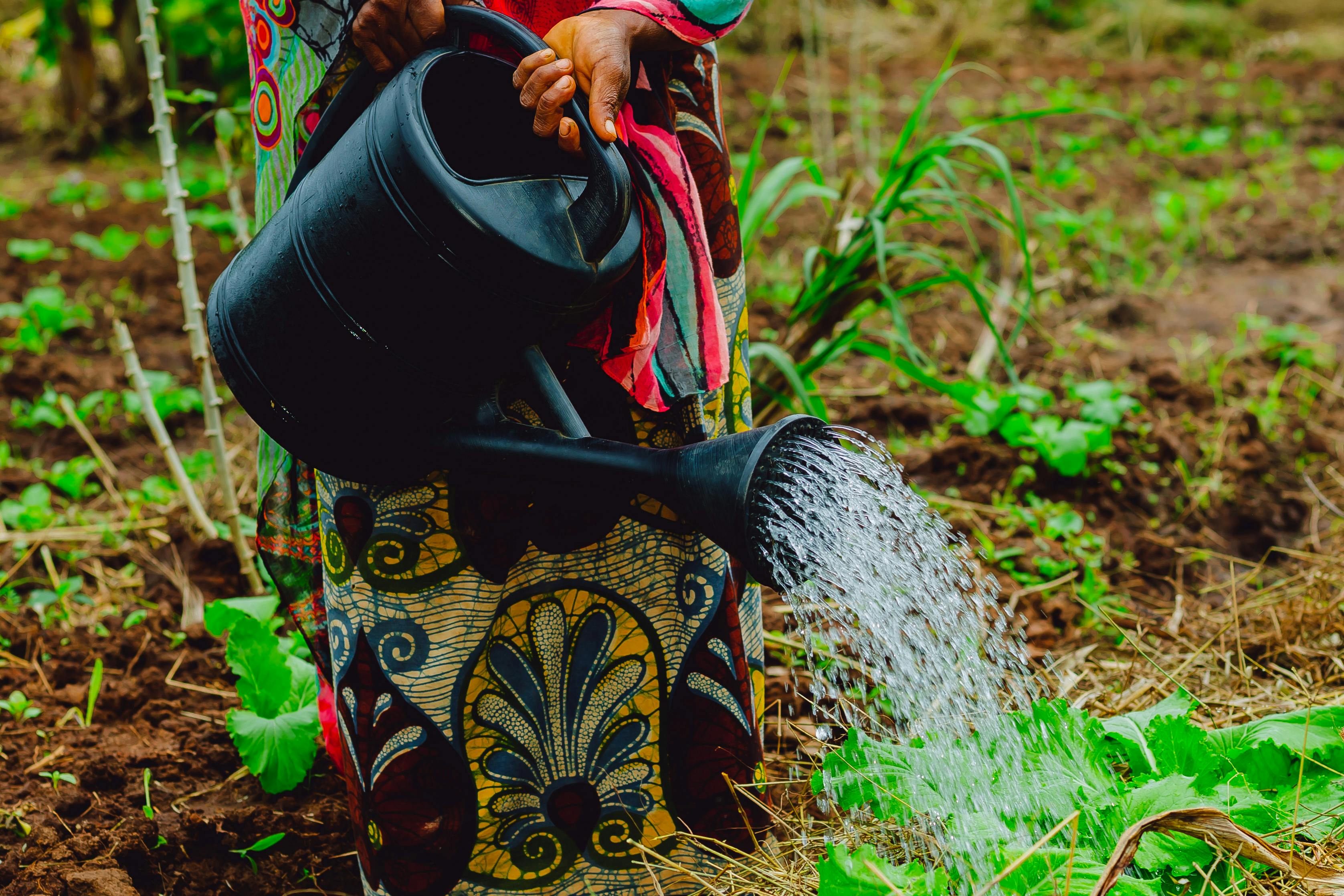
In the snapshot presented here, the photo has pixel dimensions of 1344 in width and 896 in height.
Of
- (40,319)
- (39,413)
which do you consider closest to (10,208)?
(40,319)

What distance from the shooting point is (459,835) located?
124cm

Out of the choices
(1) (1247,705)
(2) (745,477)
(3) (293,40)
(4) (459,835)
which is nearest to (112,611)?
(4) (459,835)

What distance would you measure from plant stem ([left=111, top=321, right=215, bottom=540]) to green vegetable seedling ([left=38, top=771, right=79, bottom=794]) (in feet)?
1.46

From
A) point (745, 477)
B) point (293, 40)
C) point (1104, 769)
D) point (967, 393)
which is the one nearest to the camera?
point (745, 477)

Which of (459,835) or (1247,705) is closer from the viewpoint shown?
(459,835)

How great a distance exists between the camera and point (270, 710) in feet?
5.33

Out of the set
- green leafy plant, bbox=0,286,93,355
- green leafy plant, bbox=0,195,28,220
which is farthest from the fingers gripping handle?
green leafy plant, bbox=0,195,28,220

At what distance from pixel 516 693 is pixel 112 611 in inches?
49.5

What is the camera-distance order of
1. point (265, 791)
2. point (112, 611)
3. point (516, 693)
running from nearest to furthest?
point (516, 693)
point (265, 791)
point (112, 611)

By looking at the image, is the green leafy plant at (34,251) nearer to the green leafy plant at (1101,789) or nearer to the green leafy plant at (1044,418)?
the green leafy plant at (1044,418)

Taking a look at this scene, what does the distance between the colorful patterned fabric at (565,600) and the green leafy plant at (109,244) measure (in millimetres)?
3083

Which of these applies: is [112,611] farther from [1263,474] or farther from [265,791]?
[1263,474]

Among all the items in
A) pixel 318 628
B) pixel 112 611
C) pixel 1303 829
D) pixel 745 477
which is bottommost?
pixel 112 611

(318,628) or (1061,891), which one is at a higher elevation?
(318,628)
